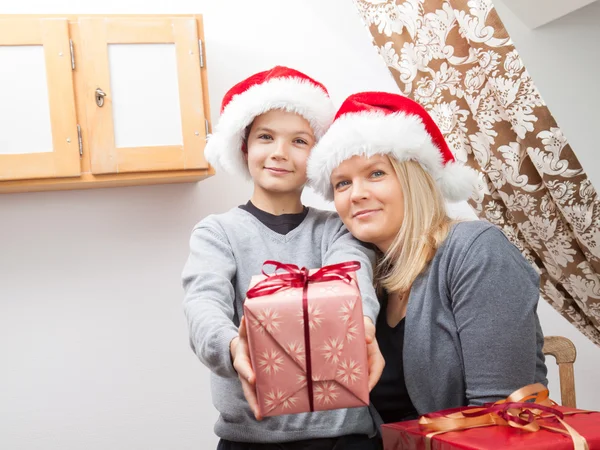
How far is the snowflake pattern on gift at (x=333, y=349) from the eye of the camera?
3.06ft

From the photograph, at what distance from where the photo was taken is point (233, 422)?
131cm

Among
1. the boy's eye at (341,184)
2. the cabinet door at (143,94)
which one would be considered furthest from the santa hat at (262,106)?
the cabinet door at (143,94)

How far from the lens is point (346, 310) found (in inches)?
36.5

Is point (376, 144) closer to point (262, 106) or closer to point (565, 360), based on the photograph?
point (262, 106)

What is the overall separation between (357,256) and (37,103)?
1.10 meters

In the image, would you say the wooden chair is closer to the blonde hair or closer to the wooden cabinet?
the blonde hair

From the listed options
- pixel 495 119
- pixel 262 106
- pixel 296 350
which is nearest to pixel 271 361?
pixel 296 350

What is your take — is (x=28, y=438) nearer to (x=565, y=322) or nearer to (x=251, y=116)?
(x=251, y=116)

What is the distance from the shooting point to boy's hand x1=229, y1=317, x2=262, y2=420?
96cm

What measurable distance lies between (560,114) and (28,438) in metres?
1.86

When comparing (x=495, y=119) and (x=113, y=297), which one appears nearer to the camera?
(x=495, y=119)

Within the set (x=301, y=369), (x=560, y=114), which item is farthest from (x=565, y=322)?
(x=301, y=369)

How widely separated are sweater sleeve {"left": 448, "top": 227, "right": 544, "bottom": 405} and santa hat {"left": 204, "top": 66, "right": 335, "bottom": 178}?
0.45 m

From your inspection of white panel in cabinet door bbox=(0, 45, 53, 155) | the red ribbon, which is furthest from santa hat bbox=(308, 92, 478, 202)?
white panel in cabinet door bbox=(0, 45, 53, 155)
